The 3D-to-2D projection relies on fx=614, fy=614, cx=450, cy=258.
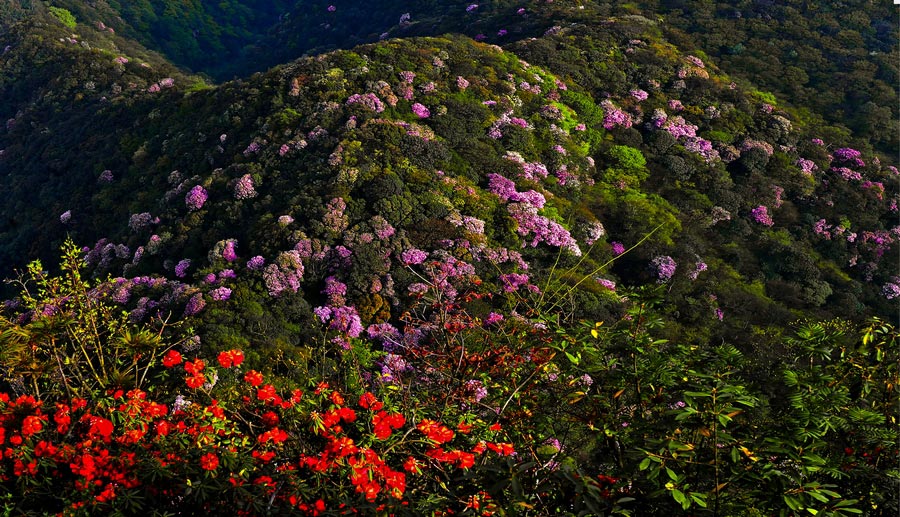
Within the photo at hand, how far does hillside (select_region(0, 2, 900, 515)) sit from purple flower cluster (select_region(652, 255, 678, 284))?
8 cm

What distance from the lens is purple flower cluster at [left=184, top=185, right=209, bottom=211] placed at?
811 inches

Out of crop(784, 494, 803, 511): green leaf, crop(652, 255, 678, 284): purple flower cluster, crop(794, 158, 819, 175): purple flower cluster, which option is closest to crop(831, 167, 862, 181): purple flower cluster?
crop(794, 158, 819, 175): purple flower cluster

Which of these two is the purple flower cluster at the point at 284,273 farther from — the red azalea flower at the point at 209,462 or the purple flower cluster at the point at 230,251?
the red azalea flower at the point at 209,462

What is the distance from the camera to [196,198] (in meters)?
20.7

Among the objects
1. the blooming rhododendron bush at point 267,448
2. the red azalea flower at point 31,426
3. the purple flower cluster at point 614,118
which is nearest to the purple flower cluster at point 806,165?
the purple flower cluster at point 614,118

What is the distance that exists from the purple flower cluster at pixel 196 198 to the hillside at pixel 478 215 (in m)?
0.07

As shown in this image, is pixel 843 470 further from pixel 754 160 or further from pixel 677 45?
pixel 677 45

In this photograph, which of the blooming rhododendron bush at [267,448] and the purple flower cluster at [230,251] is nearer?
the blooming rhododendron bush at [267,448]

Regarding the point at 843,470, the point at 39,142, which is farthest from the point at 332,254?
the point at 39,142

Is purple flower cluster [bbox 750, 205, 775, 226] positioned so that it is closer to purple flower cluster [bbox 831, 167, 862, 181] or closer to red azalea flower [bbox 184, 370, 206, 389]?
purple flower cluster [bbox 831, 167, 862, 181]

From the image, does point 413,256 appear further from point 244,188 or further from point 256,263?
point 244,188

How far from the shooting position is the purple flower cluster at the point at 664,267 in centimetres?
1977

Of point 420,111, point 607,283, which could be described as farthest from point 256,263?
point 607,283

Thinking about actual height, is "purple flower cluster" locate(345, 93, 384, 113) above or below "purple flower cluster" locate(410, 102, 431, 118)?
above
